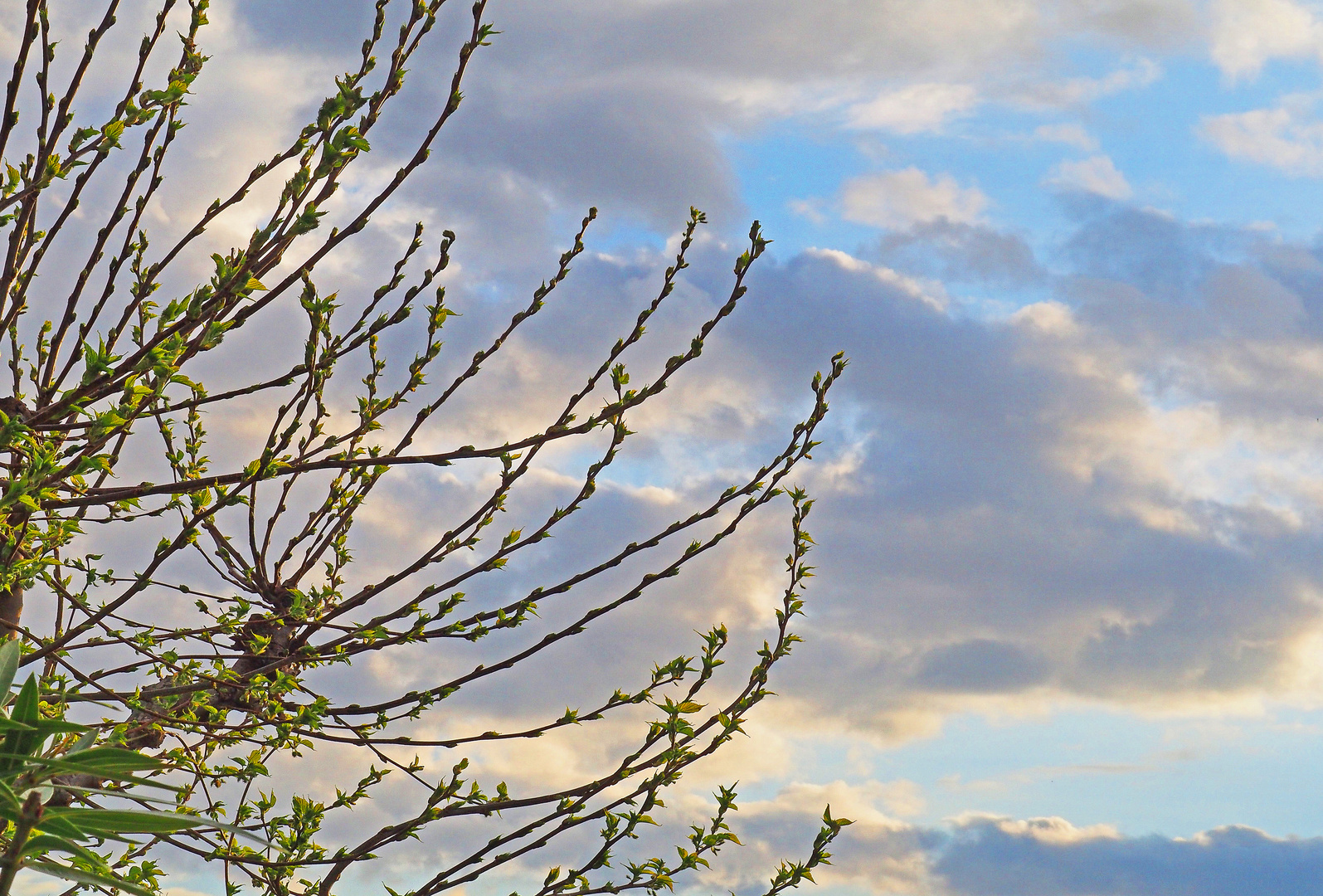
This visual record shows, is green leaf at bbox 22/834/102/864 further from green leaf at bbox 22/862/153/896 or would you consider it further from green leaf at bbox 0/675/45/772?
green leaf at bbox 0/675/45/772

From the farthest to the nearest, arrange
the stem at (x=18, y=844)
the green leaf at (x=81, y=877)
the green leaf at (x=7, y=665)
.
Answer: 1. the green leaf at (x=7, y=665)
2. the green leaf at (x=81, y=877)
3. the stem at (x=18, y=844)

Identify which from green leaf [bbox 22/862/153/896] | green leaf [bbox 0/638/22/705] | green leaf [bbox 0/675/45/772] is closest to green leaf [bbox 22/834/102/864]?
green leaf [bbox 22/862/153/896]

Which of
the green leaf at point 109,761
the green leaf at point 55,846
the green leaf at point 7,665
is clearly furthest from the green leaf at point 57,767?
the green leaf at point 7,665

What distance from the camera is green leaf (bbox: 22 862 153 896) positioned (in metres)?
1.65

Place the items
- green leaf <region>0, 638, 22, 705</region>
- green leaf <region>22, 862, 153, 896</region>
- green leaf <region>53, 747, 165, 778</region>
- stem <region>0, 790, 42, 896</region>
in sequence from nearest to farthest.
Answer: stem <region>0, 790, 42, 896</region>, green leaf <region>22, 862, 153, 896</region>, green leaf <region>53, 747, 165, 778</region>, green leaf <region>0, 638, 22, 705</region>

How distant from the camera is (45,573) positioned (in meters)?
4.16

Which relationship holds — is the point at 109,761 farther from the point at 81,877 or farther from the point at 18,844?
the point at 18,844

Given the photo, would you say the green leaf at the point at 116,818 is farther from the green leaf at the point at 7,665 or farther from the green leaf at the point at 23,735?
the green leaf at the point at 7,665

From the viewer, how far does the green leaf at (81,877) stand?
64.8 inches

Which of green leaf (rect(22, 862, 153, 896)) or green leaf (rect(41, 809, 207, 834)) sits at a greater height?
green leaf (rect(41, 809, 207, 834))

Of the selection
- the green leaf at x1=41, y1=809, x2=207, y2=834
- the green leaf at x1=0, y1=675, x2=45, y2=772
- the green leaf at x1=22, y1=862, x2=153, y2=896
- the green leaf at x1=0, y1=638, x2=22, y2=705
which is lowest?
the green leaf at x1=22, y1=862, x2=153, y2=896

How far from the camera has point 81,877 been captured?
5.59 ft

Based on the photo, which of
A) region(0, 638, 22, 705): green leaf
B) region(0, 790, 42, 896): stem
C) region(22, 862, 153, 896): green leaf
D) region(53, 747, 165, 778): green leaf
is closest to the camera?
region(0, 790, 42, 896): stem

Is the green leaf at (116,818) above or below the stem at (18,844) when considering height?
above
